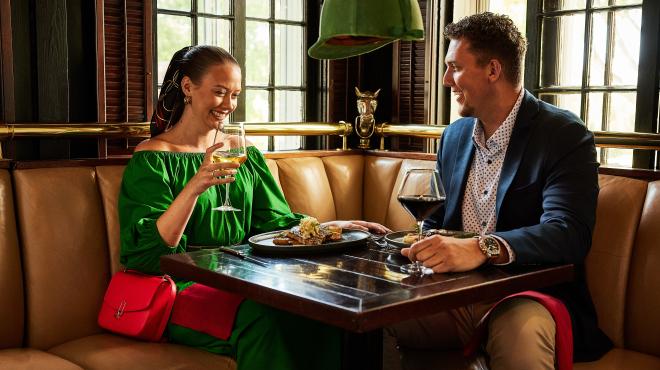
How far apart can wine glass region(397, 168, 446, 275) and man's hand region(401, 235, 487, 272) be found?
32 millimetres

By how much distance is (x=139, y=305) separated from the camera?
91.9 inches

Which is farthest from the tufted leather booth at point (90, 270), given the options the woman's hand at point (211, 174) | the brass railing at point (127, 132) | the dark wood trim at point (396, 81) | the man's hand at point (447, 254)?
the dark wood trim at point (396, 81)

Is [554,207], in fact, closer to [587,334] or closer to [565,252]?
[565,252]

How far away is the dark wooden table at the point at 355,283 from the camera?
1.54m

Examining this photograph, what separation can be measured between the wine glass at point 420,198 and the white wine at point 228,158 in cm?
46

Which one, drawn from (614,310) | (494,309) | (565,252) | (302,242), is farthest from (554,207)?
(302,242)

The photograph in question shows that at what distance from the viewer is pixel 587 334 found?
218 centimetres

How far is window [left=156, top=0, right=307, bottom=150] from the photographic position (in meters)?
3.88

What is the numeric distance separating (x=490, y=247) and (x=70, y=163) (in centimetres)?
147

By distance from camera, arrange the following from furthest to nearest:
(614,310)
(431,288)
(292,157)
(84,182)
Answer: (292,157), (84,182), (614,310), (431,288)

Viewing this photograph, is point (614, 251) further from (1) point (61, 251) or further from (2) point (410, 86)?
(2) point (410, 86)

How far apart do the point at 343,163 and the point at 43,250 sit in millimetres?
1466

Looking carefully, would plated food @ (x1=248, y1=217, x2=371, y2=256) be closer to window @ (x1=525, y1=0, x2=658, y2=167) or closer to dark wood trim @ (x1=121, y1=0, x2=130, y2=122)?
dark wood trim @ (x1=121, y1=0, x2=130, y2=122)

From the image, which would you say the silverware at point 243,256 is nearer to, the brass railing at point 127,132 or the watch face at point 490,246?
the watch face at point 490,246
